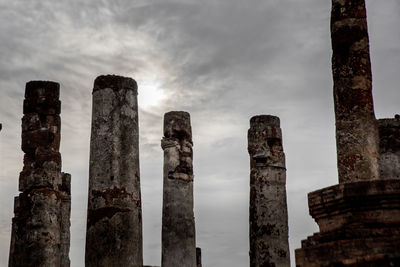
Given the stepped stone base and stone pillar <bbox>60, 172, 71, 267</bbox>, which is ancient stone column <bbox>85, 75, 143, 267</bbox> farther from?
stone pillar <bbox>60, 172, 71, 267</bbox>

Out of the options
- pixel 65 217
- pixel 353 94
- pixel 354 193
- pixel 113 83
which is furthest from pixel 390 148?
pixel 354 193

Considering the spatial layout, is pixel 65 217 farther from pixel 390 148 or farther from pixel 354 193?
pixel 354 193

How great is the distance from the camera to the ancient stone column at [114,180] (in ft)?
35.2

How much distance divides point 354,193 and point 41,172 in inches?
334

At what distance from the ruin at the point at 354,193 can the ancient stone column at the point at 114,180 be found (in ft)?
12.1

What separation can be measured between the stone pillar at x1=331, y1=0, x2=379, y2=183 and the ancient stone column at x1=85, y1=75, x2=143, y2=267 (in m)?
3.68

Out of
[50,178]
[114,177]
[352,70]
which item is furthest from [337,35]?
[50,178]

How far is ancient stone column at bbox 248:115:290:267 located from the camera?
16.0 meters

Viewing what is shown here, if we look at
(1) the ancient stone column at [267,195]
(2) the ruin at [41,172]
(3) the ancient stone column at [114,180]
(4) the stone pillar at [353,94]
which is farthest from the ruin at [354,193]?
(2) the ruin at [41,172]

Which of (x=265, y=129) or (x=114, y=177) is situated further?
(x=265, y=129)

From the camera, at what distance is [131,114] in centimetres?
1159

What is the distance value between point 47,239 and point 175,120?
541 centimetres

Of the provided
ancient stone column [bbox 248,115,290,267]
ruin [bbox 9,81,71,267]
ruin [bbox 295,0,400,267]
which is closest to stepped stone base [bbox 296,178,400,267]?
ruin [bbox 295,0,400,267]

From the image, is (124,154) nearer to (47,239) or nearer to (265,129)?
(47,239)
